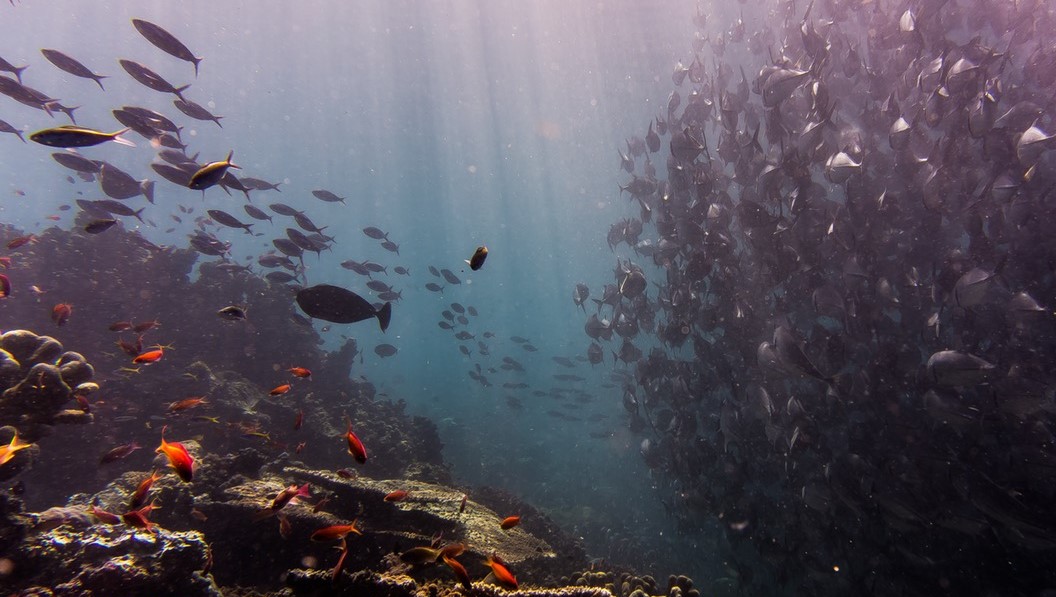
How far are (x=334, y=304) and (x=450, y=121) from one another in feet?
163

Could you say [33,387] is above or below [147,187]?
below

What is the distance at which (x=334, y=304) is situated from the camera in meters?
4.59

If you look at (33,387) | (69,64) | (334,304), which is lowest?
(33,387)

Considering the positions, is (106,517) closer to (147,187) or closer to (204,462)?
(204,462)

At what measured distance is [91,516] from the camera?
3979mm

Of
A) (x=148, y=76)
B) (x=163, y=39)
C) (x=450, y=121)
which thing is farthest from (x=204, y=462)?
(x=450, y=121)

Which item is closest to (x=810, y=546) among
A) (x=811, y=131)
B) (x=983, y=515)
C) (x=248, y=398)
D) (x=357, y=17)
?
(x=983, y=515)

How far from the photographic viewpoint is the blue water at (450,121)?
84.7 feet

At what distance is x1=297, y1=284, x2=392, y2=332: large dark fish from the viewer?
4412 millimetres

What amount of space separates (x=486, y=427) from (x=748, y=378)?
26.8 m

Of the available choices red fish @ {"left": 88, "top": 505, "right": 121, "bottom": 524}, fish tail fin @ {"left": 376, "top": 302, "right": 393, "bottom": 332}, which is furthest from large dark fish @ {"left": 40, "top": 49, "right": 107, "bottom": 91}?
red fish @ {"left": 88, "top": 505, "right": 121, "bottom": 524}

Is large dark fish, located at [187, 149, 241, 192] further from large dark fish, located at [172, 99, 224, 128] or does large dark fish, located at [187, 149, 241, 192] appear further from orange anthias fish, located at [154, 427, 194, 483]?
large dark fish, located at [172, 99, 224, 128]

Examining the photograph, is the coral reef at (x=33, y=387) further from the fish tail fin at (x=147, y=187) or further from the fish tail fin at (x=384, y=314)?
the fish tail fin at (x=147, y=187)

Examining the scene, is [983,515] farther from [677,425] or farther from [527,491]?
[527,491]
